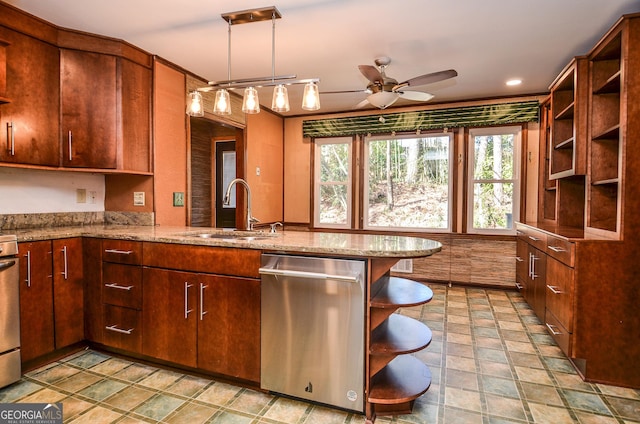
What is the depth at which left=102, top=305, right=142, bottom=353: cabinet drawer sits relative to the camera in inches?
94.7

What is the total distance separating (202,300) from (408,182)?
356cm

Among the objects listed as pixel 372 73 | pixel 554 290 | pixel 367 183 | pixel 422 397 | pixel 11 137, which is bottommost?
pixel 422 397

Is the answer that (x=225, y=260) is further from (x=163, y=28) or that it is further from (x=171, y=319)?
(x=163, y=28)

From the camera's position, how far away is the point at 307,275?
185 centimetres

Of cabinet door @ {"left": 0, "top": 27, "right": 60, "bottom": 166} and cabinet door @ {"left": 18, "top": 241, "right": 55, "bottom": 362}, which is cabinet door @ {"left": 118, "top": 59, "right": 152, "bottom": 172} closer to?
cabinet door @ {"left": 0, "top": 27, "right": 60, "bottom": 166}

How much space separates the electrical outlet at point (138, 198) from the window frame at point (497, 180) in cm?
381

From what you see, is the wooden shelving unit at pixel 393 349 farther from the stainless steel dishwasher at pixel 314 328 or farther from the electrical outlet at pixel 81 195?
the electrical outlet at pixel 81 195

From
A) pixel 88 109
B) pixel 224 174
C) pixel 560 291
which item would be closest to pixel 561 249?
pixel 560 291

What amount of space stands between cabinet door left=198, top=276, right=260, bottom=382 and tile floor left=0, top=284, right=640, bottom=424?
148 mm

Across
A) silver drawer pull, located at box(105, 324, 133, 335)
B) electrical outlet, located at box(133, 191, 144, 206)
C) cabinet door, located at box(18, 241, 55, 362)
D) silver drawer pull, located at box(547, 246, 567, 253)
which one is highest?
electrical outlet, located at box(133, 191, 144, 206)

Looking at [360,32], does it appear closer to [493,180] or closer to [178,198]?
[178,198]

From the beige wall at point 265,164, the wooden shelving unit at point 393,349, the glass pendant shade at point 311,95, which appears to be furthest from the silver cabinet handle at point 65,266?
the beige wall at point 265,164

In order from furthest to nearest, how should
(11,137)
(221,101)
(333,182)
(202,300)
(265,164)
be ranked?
(333,182)
(265,164)
(11,137)
(221,101)
(202,300)

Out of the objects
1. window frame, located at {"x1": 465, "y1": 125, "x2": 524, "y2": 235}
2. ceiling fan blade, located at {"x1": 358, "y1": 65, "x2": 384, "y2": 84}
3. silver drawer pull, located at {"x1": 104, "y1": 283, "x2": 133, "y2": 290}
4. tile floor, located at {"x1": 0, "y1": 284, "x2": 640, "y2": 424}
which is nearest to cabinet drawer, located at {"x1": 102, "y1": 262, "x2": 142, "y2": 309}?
silver drawer pull, located at {"x1": 104, "y1": 283, "x2": 133, "y2": 290}
